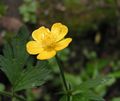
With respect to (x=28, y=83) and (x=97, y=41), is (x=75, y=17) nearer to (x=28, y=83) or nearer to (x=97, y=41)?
(x=97, y=41)

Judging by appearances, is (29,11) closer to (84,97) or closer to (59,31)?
(59,31)

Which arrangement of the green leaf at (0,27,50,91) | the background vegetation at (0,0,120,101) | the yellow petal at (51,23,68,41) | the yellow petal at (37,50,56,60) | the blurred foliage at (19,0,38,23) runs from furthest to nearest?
the blurred foliage at (19,0,38,23) → the background vegetation at (0,0,120,101) → the yellow petal at (51,23,68,41) → the green leaf at (0,27,50,91) → the yellow petal at (37,50,56,60)

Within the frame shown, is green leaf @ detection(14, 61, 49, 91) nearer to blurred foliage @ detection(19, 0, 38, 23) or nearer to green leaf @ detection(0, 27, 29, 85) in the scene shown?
green leaf @ detection(0, 27, 29, 85)

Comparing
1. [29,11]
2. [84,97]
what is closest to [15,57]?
[84,97]

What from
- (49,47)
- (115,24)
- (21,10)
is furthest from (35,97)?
(49,47)

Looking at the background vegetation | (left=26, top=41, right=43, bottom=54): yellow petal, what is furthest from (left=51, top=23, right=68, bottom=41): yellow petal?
the background vegetation

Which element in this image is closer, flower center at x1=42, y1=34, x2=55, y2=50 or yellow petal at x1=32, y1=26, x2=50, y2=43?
flower center at x1=42, y1=34, x2=55, y2=50

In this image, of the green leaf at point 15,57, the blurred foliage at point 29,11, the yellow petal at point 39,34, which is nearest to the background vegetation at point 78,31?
the blurred foliage at point 29,11
